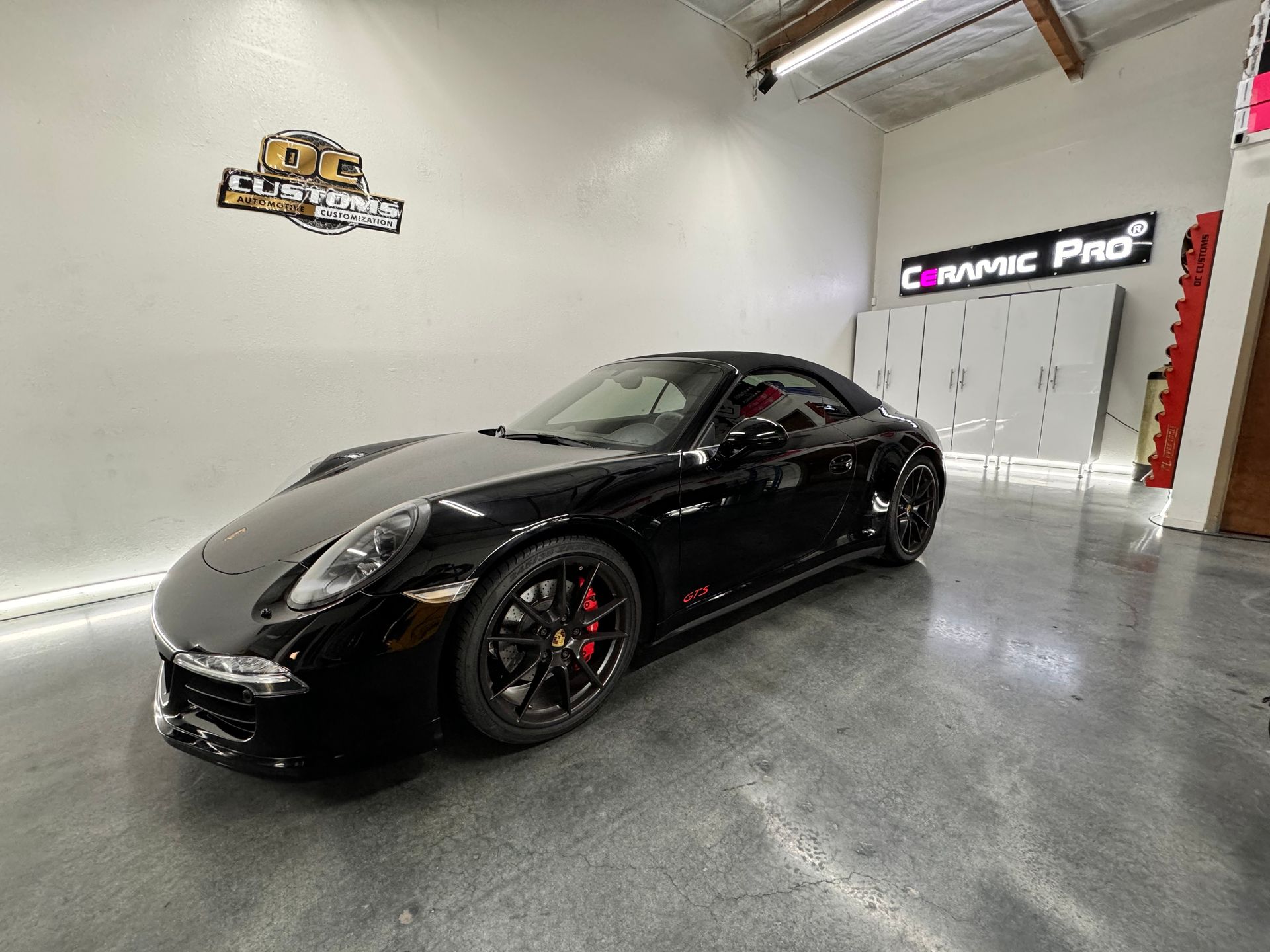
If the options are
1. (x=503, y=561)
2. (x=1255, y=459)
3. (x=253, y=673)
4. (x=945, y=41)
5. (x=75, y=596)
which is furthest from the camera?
(x=945, y=41)

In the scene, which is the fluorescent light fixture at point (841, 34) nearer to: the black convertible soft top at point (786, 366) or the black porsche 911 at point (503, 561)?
the black convertible soft top at point (786, 366)

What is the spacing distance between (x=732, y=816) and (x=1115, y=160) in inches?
303

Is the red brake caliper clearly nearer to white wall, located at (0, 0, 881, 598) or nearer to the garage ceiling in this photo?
white wall, located at (0, 0, 881, 598)

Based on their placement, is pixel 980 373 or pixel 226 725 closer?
pixel 226 725

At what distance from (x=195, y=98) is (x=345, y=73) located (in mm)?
794

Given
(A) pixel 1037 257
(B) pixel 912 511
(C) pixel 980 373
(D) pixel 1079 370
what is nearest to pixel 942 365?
(C) pixel 980 373

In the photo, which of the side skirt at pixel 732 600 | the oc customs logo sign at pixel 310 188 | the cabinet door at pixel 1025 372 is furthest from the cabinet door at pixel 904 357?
the oc customs logo sign at pixel 310 188

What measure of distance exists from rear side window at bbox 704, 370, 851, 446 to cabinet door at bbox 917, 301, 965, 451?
16.1 ft

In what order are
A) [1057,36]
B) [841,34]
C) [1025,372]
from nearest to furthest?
[841,34], [1057,36], [1025,372]

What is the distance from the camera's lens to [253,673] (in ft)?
3.61

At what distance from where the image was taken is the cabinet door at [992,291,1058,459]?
5688mm

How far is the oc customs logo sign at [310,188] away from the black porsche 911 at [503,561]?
1.73m

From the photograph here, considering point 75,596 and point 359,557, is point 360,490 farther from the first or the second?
point 75,596

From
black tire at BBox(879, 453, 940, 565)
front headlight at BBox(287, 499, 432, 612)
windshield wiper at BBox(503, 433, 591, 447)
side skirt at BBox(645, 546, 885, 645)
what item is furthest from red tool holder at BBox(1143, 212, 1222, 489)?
front headlight at BBox(287, 499, 432, 612)
